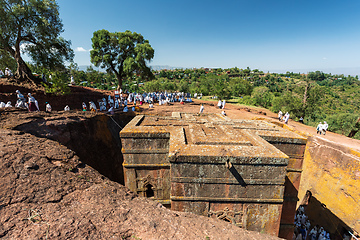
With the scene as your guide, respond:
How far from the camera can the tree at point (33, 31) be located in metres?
13.9

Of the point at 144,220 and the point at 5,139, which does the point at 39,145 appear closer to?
the point at 5,139

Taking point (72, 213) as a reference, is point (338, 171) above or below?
below

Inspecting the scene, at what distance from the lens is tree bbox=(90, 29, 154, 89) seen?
25.4 metres

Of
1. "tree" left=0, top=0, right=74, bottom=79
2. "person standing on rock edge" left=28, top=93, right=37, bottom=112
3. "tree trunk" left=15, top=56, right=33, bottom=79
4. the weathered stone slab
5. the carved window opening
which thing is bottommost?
the carved window opening

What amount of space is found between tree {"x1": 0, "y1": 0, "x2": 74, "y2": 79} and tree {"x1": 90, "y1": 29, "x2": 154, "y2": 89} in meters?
7.34

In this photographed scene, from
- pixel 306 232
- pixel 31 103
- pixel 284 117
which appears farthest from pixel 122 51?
pixel 306 232

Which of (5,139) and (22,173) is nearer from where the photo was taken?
(22,173)

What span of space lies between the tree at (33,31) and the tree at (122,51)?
7341 mm

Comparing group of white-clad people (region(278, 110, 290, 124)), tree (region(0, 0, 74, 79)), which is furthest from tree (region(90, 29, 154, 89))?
group of white-clad people (region(278, 110, 290, 124))

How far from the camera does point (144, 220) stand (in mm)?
3277

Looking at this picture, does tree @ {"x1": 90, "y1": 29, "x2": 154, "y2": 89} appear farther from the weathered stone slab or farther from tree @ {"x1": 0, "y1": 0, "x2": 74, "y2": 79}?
the weathered stone slab

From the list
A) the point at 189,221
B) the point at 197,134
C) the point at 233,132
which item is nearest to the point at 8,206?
the point at 189,221

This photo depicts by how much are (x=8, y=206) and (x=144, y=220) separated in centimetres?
240

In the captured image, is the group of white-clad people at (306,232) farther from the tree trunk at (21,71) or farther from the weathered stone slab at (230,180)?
the tree trunk at (21,71)
